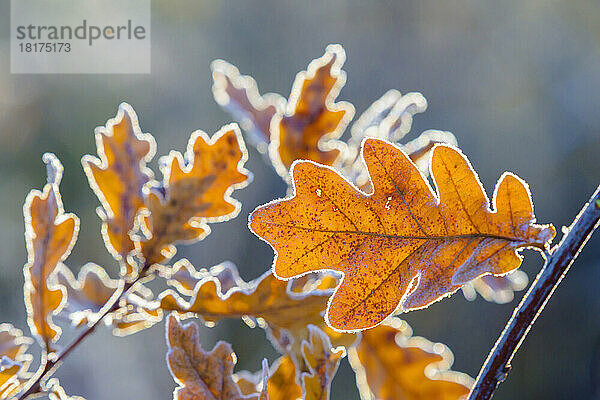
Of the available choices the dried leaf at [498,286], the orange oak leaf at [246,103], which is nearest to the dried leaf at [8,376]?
the orange oak leaf at [246,103]

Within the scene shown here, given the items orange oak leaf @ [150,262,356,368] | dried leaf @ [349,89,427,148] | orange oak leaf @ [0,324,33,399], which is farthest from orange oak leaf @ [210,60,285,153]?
orange oak leaf @ [0,324,33,399]

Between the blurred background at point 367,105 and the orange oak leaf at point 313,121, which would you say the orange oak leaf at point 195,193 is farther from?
the blurred background at point 367,105

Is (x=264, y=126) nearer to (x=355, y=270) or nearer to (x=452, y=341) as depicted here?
(x=355, y=270)

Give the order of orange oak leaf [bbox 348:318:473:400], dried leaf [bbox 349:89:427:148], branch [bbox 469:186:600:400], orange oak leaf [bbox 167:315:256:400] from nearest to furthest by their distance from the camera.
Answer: branch [bbox 469:186:600:400] → orange oak leaf [bbox 167:315:256:400] → orange oak leaf [bbox 348:318:473:400] → dried leaf [bbox 349:89:427:148]

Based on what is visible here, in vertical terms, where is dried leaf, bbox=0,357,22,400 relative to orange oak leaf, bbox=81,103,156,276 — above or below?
below

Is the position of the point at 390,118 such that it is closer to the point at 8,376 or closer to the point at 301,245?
the point at 301,245

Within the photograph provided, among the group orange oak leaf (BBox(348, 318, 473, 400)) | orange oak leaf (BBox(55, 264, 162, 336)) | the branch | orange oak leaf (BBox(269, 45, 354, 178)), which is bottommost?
orange oak leaf (BBox(348, 318, 473, 400))

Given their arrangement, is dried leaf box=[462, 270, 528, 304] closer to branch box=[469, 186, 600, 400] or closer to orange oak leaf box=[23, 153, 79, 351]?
branch box=[469, 186, 600, 400]
